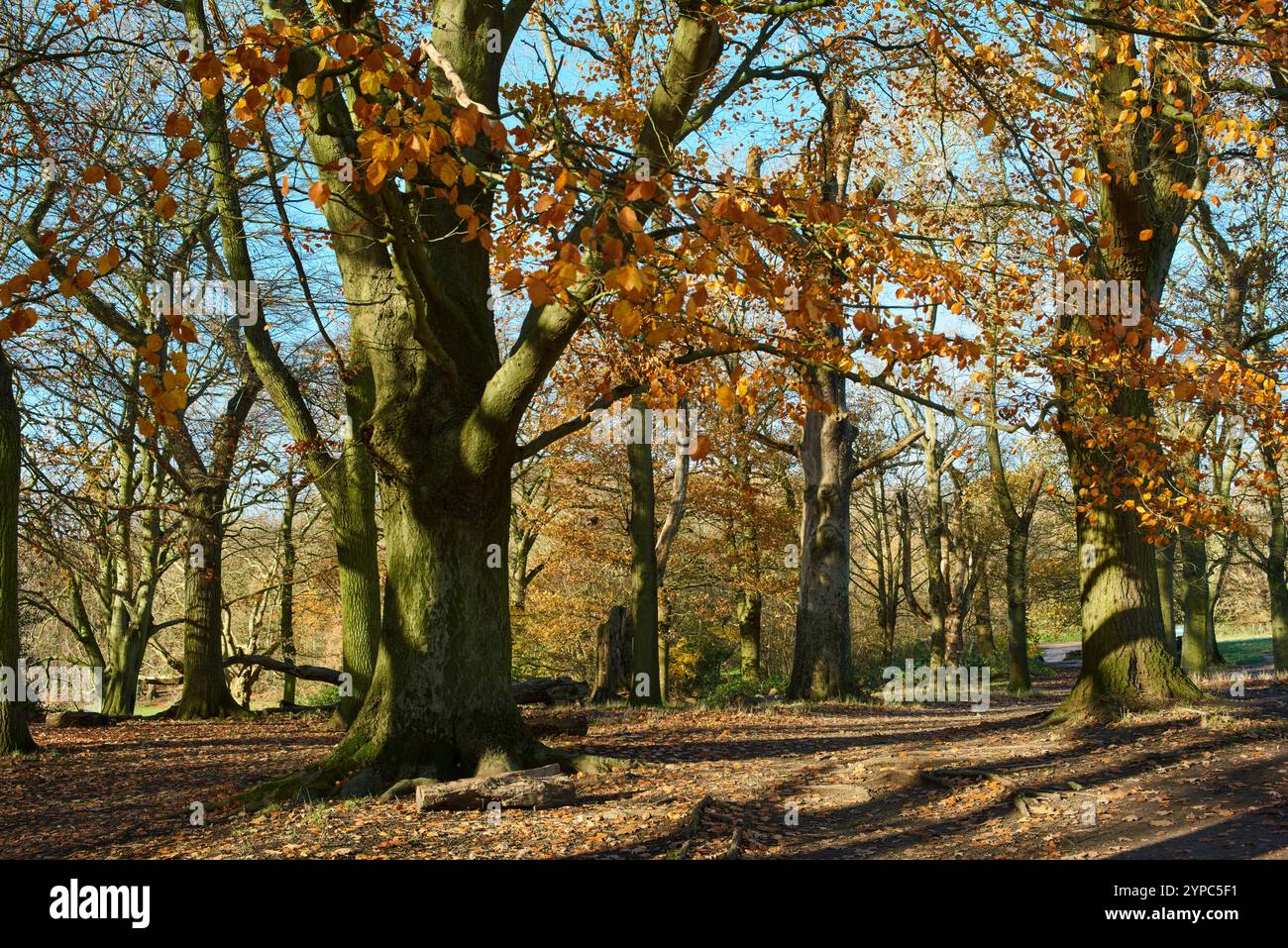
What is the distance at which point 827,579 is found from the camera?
17.1m

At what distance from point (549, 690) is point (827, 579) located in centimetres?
524

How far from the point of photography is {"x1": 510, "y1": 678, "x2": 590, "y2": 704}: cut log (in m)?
15.6

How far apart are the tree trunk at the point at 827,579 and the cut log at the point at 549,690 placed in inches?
152

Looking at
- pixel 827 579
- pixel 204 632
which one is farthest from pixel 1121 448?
pixel 204 632

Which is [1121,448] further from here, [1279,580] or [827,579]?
[1279,580]

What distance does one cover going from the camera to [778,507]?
1149 inches

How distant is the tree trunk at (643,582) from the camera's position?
16.6m

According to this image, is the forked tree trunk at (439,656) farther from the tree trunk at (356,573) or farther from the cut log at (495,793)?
the tree trunk at (356,573)

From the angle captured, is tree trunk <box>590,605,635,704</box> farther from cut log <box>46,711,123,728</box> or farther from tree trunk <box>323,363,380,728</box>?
cut log <box>46,711,123,728</box>

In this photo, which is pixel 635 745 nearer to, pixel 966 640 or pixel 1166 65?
pixel 1166 65

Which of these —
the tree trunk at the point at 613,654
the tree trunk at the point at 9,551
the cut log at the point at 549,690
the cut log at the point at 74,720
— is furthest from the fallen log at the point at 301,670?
the tree trunk at the point at 9,551

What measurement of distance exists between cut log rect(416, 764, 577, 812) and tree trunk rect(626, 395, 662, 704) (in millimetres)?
9375

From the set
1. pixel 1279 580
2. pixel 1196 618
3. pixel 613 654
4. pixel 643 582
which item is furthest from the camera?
pixel 1196 618
